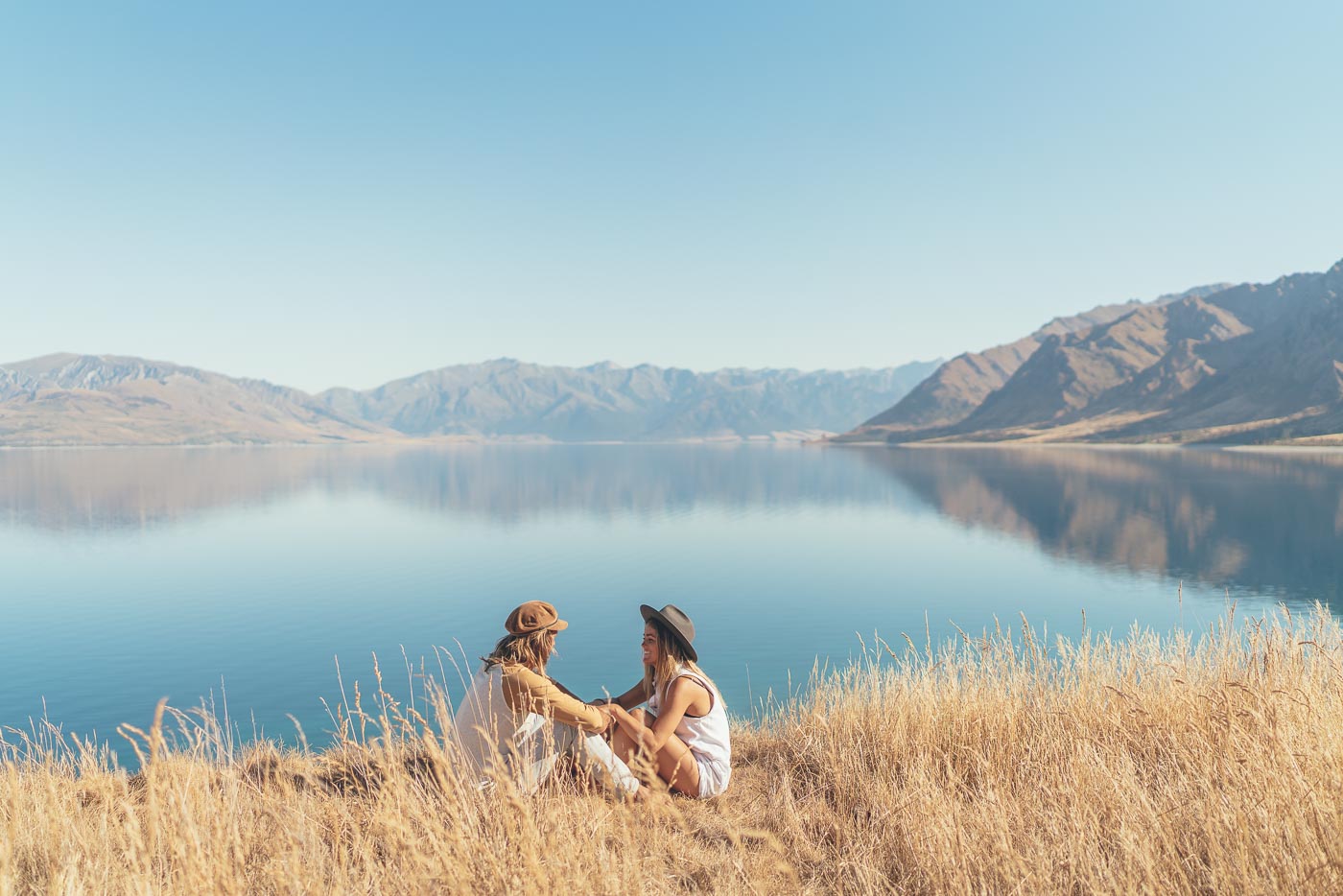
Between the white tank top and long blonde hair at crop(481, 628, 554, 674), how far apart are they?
0.94m

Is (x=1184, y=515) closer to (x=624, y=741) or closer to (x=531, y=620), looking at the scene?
(x=624, y=741)

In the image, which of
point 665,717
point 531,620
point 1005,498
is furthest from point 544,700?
point 1005,498

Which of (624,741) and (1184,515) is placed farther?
(1184,515)

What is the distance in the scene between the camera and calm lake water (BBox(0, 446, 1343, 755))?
58.2ft

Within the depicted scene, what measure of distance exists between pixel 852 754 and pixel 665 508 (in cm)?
5029

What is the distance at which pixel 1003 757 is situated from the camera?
5566 mm

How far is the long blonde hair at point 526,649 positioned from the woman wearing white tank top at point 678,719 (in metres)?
0.66

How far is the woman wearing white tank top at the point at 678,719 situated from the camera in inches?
199

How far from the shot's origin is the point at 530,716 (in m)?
4.79

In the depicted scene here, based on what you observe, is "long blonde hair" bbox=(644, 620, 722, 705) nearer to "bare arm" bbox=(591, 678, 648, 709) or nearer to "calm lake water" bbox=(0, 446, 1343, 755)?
"bare arm" bbox=(591, 678, 648, 709)

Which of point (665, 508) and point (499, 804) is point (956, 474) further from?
point (499, 804)

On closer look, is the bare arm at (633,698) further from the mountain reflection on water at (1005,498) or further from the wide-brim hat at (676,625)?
the mountain reflection on water at (1005,498)

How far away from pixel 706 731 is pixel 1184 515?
4781 cm

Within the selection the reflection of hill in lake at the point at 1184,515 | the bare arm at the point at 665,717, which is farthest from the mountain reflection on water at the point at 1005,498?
the bare arm at the point at 665,717
